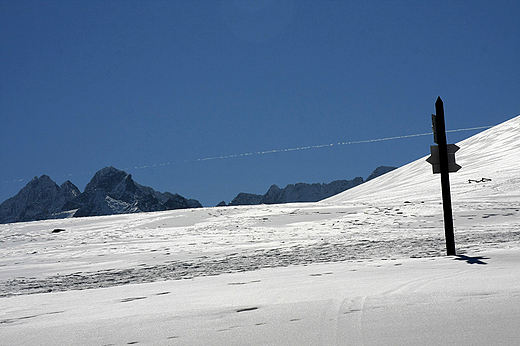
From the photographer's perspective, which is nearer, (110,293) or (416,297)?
(416,297)

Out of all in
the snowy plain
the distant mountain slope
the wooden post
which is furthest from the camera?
the distant mountain slope

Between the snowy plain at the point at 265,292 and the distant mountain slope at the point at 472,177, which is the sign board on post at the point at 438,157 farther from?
the distant mountain slope at the point at 472,177

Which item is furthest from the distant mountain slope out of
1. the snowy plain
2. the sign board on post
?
the snowy plain

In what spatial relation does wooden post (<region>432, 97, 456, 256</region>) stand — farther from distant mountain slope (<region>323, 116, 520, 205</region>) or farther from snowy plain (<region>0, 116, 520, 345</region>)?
distant mountain slope (<region>323, 116, 520, 205</region>)

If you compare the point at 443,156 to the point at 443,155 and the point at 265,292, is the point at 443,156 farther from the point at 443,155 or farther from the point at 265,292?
the point at 265,292

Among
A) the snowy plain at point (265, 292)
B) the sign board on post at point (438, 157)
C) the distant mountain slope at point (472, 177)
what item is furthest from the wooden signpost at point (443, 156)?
the distant mountain slope at point (472, 177)

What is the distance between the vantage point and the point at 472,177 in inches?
1071

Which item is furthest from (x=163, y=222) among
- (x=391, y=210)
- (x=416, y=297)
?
(x=416, y=297)

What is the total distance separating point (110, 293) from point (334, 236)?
758 cm

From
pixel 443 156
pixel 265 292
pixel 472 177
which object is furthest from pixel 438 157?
pixel 472 177

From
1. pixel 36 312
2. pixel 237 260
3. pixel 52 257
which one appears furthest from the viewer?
pixel 52 257

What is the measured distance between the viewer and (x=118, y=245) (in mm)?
11195

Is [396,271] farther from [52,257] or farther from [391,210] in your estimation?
[391,210]

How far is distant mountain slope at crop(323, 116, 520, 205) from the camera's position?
844 inches
